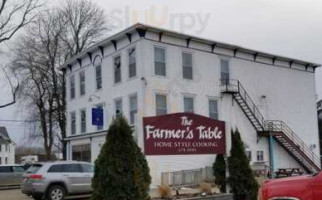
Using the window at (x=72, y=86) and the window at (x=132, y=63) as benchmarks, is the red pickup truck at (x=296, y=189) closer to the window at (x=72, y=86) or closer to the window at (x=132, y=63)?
the window at (x=132, y=63)

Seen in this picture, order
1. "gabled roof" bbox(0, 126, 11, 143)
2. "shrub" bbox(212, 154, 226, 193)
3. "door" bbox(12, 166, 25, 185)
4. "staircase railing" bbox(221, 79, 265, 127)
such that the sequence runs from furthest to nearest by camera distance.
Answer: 1. "gabled roof" bbox(0, 126, 11, 143)
2. "door" bbox(12, 166, 25, 185)
3. "staircase railing" bbox(221, 79, 265, 127)
4. "shrub" bbox(212, 154, 226, 193)

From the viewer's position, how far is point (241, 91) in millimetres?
34781

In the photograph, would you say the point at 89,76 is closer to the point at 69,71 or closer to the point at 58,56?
the point at 69,71

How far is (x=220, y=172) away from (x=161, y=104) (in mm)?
13087

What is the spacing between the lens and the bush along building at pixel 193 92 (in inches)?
1179

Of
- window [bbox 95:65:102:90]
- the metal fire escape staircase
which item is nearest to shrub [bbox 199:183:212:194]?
the metal fire escape staircase

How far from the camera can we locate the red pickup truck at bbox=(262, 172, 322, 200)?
8.89 m

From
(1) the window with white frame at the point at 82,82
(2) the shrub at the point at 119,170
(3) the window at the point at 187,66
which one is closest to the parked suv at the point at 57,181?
(2) the shrub at the point at 119,170

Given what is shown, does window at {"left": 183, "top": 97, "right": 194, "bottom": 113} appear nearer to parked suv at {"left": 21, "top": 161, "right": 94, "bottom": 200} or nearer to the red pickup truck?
parked suv at {"left": 21, "top": 161, "right": 94, "bottom": 200}

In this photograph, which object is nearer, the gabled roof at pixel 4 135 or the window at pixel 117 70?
the window at pixel 117 70

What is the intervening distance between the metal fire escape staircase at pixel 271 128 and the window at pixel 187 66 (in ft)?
9.81

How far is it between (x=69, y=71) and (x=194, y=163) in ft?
47.7

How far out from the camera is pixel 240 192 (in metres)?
17.0

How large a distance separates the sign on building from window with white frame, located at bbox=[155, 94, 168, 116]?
40.6 feet
